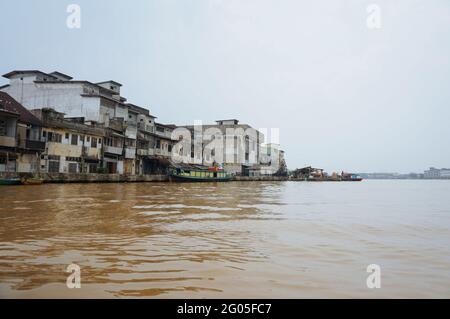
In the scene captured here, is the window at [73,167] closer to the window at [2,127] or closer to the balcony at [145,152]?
the window at [2,127]

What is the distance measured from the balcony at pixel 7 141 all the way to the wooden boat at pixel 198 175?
19.1 m

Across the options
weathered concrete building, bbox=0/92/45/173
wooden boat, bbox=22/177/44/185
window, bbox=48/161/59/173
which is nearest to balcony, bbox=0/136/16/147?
weathered concrete building, bbox=0/92/45/173

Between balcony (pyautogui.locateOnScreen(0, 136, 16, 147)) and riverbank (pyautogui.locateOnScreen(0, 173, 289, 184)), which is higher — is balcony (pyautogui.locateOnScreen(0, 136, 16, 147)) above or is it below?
above

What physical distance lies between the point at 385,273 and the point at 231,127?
215 feet

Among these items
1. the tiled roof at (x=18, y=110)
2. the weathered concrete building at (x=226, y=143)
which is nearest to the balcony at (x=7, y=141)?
the tiled roof at (x=18, y=110)

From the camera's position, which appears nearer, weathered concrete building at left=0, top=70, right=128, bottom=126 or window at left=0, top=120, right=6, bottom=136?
window at left=0, top=120, right=6, bottom=136

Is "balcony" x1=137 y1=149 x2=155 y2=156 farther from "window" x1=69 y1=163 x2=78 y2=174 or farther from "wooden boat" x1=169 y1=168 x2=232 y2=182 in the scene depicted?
"window" x1=69 y1=163 x2=78 y2=174

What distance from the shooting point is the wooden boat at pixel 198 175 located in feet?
140

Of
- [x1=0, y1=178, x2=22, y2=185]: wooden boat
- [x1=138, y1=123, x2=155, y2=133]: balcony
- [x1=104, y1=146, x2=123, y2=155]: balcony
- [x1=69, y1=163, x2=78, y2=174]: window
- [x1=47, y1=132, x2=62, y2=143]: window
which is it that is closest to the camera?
[x1=0, y1=178, x2=22, y2=185]: wooden boat

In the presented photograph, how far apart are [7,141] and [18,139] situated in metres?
1.04

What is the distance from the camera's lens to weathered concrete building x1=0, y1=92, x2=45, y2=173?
26797 mm
